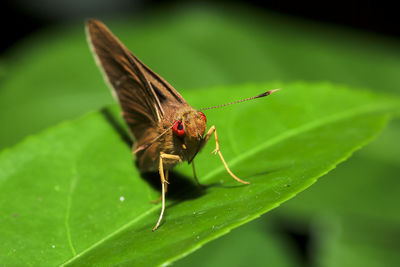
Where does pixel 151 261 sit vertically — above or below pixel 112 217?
above

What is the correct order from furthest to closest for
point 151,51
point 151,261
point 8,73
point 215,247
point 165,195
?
point 151,51 → point 8,73 → point 215,247 → point 165,195 → point 151,261

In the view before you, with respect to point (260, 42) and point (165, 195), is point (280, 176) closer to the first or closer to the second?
point (165, 195)

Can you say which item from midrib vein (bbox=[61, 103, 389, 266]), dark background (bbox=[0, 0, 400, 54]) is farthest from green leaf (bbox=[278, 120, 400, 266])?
dark background (bbox=[0, 0, 400, 54])

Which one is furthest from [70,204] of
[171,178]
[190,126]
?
[190,126]

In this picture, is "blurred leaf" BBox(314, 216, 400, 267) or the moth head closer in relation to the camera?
the moth head

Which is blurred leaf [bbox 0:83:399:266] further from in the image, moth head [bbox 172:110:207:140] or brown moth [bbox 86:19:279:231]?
moth head [bbox 172:110:207:140]

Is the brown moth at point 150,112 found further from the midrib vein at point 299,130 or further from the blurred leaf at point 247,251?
the blurred leaf at point 247,251

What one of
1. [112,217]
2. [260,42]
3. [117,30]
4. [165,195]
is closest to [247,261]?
[165,195]
